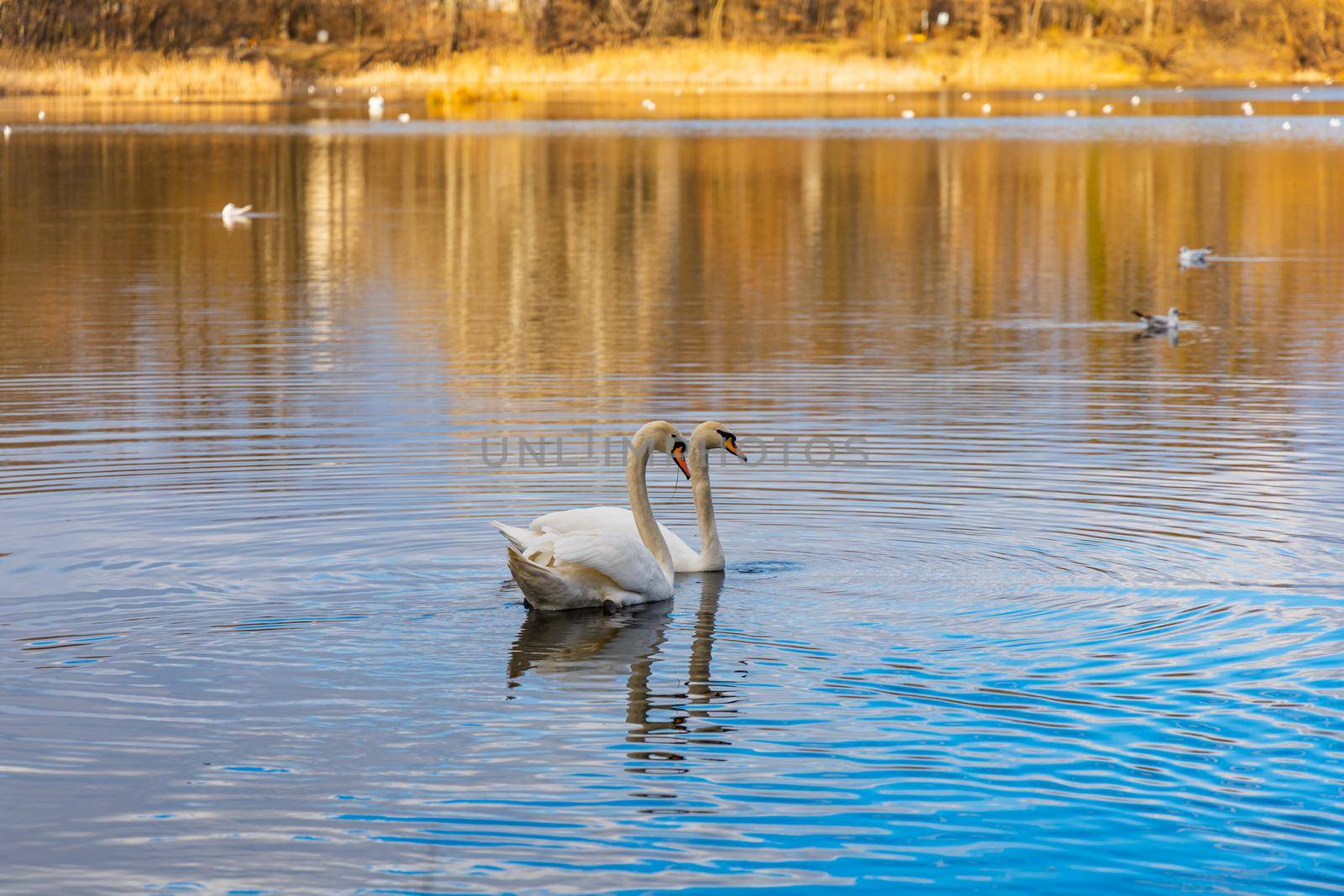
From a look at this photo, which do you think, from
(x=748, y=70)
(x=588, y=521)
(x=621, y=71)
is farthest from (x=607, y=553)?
(x=621, y=71)

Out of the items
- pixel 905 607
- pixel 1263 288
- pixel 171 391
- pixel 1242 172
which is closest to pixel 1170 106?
pixel 1242 172

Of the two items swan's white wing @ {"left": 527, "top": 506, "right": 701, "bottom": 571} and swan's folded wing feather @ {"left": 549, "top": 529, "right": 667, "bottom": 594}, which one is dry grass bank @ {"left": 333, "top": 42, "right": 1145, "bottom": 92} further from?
swan's folded wing feather @ {"left": 549, "top": 529, "right": 667, "bottom": 594}

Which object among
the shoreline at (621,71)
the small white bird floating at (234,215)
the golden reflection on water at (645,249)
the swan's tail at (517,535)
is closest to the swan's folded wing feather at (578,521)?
the swan's tail at (517,535)

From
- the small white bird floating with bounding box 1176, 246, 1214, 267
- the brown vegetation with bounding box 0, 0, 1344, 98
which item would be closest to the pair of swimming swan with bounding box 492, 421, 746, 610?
the small white bird floating with bounding box 1176, 246, 1214, 267

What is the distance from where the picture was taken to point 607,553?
8969mm

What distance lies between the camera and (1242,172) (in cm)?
4144

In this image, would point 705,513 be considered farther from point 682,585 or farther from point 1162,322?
point 1162,322

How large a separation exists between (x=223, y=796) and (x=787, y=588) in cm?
364

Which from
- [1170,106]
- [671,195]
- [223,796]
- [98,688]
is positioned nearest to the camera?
[223,796]

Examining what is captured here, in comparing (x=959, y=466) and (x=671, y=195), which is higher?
(x=671, y=195)

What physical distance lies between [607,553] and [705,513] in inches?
39.4

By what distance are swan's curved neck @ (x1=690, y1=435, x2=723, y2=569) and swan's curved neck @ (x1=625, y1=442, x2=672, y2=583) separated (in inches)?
12.6

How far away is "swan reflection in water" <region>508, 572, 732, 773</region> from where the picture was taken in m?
7.36

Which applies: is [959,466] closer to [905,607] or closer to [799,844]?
[905,607]
